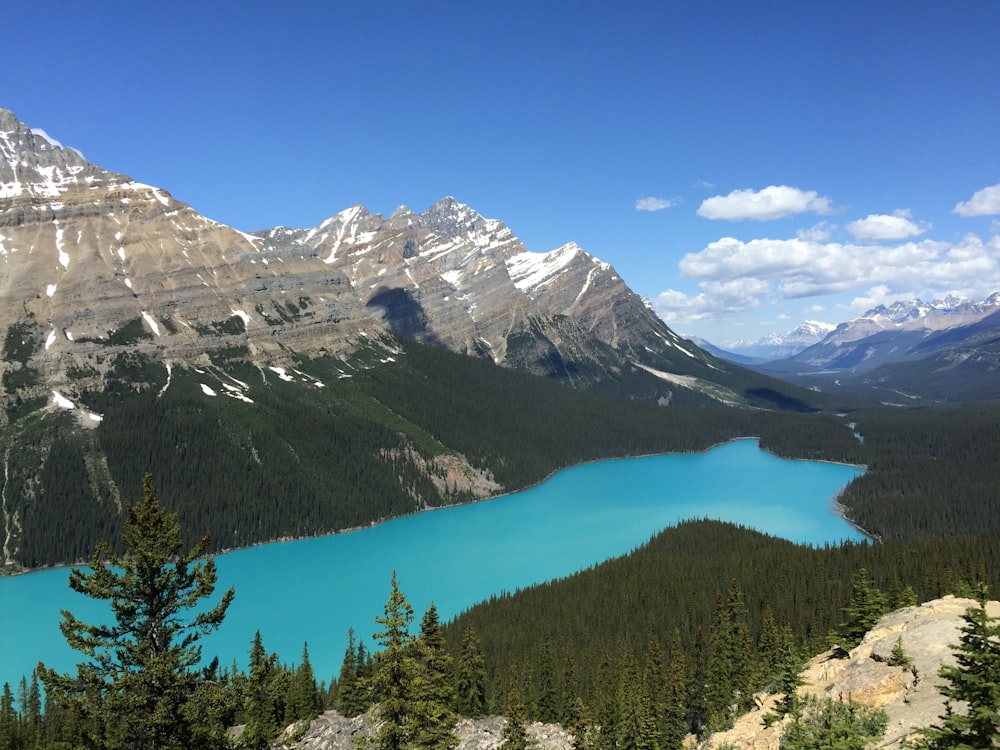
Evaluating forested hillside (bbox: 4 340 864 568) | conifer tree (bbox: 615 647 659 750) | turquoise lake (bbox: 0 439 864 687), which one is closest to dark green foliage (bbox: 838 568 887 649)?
conifer tree (bbox: 615 647 659 750)

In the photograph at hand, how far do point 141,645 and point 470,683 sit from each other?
39917 millimetres

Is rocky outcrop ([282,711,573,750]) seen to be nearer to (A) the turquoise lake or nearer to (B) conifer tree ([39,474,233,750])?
(B) conifer tree ([39,474,233,750])

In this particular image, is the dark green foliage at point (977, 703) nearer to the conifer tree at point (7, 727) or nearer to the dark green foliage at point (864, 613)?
the dark green foliage at point (864, 613)

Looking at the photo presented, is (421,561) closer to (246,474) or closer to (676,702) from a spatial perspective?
(246,474)

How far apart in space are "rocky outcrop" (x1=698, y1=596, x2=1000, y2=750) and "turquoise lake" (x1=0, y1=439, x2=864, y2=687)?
5836cm

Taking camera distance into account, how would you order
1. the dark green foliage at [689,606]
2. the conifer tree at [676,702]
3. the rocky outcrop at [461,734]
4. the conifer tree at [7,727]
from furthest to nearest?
the dark green foliage at [689,606] < the conifer tree at [7,727] < the rocky outcrop at [461,734] < the conifer tree at [676,702]

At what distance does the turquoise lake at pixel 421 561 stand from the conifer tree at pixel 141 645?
64429 mm

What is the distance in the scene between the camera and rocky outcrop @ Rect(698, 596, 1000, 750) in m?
25.4

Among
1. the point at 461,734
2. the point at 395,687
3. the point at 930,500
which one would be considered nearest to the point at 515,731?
the point at 461,734

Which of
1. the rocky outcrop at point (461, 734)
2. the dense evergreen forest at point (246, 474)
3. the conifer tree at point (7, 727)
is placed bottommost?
the rocky outcrop at point (461, 734)

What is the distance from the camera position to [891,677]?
2864cm

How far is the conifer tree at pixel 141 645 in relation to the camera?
61.2 ft

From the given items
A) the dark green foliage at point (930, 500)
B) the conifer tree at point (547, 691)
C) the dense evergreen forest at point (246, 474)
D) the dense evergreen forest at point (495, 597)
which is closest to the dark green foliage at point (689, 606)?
the dense evergreen forest at point (495, 597)

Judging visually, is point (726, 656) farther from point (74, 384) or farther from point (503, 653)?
point (74, 384)
